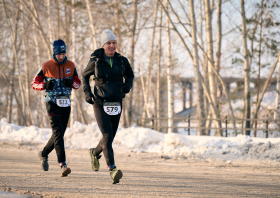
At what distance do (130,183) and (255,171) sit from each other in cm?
293

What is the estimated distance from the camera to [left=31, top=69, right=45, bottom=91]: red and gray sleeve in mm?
5680

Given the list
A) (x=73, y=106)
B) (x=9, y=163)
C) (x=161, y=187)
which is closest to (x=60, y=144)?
(x=161, y=187)

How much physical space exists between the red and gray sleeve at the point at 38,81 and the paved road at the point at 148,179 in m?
1.47

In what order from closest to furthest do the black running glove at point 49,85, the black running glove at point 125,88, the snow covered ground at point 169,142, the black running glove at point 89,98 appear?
1. the black running glove at point 89,98
2. the black running glove at point 125,88
3. the black running glove at point 49,85
4. the snow covered ground at point 169,142

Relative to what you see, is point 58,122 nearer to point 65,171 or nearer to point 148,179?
point 65,171

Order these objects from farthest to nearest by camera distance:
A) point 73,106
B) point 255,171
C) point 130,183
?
point 73,106, point 255,171, point 130,183

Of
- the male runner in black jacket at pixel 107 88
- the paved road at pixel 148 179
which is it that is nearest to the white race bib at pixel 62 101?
the male runner in black jacket at pixel 107 88

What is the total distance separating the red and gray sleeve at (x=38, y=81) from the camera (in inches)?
224

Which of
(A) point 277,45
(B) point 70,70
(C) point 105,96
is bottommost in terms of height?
(C) point 105,96

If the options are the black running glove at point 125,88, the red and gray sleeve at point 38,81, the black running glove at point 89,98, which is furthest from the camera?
the red and gray sleeve at point 38,81

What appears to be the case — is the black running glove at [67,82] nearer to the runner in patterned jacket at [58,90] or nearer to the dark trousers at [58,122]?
the runner in patterned jacket at [58,90]

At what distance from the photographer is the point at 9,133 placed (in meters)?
12.7

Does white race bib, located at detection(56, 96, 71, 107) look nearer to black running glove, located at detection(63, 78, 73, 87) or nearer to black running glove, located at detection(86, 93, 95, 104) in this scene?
black running glove, located at detection(63, 78, 73, 87)

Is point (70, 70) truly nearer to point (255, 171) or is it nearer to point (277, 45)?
point (255, 171)
